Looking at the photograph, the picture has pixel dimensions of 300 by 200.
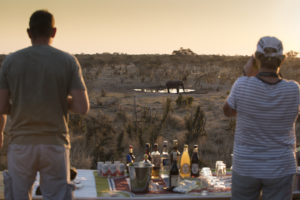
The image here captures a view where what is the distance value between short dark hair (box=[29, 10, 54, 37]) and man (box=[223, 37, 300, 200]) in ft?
3.93

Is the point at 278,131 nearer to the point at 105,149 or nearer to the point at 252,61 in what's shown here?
the point at 252,61

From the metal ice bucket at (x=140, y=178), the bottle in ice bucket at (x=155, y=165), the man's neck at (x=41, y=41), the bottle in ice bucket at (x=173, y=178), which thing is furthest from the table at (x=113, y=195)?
the man's neck at (x=41, y=41)

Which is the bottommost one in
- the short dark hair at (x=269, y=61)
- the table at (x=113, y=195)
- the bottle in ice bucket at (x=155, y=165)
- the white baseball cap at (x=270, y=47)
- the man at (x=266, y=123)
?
the table at (x=113, y=195)

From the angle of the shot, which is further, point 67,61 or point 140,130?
point 140,130

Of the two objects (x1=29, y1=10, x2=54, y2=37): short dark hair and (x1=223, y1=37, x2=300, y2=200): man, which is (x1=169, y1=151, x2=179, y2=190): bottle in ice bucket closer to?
(x1=223, y1=37, x2=300, y2=200): man

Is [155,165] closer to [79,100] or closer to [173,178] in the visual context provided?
[173,178]

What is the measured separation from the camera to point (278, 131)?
272 centimetres

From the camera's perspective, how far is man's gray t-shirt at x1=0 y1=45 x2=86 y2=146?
9.05 feet

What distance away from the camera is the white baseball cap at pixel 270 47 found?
107 inches

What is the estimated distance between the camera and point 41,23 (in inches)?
110

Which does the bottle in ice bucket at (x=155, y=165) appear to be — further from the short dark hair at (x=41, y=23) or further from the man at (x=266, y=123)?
the short dark hair at (x=41, y=23)

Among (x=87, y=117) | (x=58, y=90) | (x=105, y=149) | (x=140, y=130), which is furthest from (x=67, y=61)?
(x=87, y=117)

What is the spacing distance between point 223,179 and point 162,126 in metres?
5.68

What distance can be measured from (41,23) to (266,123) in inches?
58.6
